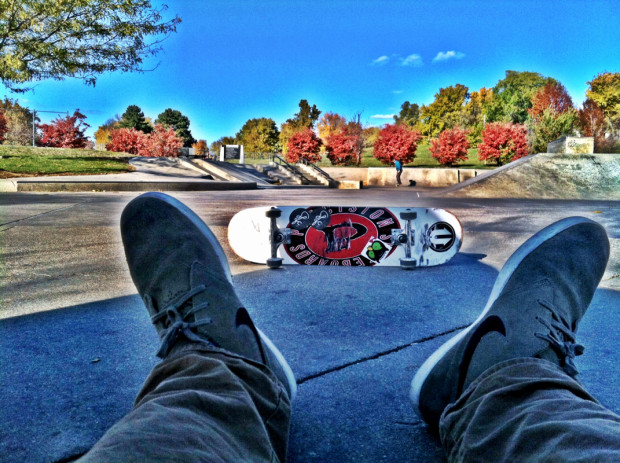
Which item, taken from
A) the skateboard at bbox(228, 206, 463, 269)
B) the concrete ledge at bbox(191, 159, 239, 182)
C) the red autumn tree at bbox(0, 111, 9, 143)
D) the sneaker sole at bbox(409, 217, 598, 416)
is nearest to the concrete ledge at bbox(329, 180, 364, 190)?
the concrete ledge at bbox(191, 159, 239, 182)

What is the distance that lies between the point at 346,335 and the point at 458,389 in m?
0.62

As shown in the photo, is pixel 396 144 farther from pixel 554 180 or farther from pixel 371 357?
pixel 371 357

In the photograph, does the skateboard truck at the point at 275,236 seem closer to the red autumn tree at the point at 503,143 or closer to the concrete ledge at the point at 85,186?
the concrete ledge at the point at 85,186

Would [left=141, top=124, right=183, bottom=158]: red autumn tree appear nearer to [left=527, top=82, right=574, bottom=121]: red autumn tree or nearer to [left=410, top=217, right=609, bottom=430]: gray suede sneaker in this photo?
[left=527, top=82, right=574, bottom=121]: red autumn tree

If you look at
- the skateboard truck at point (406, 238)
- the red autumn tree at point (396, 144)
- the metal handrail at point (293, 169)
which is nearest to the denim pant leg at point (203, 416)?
the skateboard truck at point (406, 238)

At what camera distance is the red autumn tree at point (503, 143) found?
Result: 15.3 metres

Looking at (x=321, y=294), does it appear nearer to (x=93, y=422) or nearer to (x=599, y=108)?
(x=93, y=422)

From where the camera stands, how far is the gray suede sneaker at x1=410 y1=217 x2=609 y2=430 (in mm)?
804

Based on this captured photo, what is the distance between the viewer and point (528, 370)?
2.33 ft

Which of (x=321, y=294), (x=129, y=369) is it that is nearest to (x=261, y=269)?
(x=321, y=294)

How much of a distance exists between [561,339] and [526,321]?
0.24ft

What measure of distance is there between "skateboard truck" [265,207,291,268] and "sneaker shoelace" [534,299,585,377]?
5.63 ft

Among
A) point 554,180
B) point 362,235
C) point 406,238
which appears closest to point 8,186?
point 362,235

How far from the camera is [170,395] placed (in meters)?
0.60
